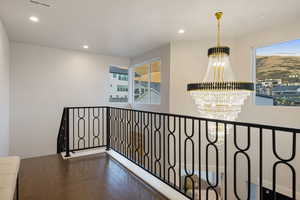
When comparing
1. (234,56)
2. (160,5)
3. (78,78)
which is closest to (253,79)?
(234,56)

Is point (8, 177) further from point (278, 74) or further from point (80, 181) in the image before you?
point (278, 74)

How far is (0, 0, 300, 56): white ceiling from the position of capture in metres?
2.75

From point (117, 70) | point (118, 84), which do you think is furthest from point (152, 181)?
point (117, 70)

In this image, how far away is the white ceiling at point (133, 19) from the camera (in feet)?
9.04

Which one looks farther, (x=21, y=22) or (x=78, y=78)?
(x=78, y=78)

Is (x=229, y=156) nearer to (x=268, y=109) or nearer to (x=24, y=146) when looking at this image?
(x=268, y=109)

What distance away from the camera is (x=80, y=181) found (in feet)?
8.01

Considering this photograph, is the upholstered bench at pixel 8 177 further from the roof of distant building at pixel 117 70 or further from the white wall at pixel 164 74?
the roof of distant building at pixel 117 70

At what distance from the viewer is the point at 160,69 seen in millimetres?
4980

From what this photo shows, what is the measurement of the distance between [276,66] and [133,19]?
3435 millimetres

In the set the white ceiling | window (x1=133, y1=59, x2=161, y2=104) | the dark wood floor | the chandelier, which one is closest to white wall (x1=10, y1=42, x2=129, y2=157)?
the white ceiling

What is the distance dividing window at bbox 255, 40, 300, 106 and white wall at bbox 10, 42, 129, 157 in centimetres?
480

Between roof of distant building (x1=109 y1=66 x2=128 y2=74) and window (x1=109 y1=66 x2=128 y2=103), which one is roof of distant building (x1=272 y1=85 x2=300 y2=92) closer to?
window (x1=109 y1=66 x2=128 y2=103)

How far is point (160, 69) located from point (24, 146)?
4.31m
